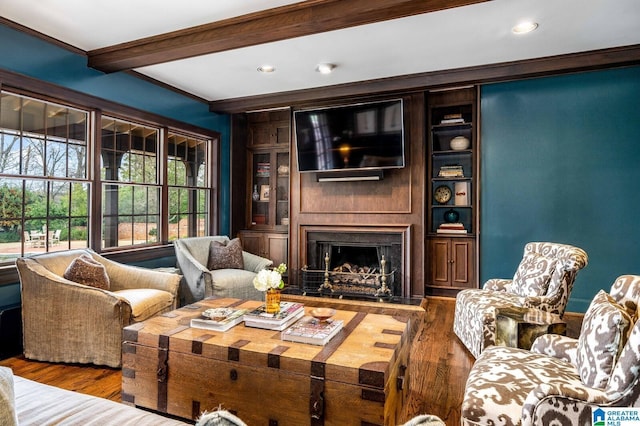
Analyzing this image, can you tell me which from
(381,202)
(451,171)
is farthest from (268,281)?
(451,171)

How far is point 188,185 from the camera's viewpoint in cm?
498

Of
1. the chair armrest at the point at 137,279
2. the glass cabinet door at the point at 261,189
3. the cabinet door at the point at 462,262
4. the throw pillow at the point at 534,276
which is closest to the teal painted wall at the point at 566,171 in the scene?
the cabinet door at the point at 462,262

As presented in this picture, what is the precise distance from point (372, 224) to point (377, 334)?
2814 millimetres

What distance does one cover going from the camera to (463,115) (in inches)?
191

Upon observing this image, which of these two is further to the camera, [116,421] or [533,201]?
[533,201]

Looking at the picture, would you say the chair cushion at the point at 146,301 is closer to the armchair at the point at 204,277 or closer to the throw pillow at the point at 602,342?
the armchair at the point at 204,277

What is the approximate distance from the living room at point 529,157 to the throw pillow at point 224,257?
0.64 meters

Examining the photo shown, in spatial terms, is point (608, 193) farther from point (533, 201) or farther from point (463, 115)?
point (463, 115)

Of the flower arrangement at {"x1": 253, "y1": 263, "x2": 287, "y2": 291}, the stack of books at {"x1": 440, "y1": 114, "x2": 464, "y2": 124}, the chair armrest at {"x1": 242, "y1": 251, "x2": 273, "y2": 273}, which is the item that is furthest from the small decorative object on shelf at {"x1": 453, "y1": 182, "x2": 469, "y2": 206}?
the flower arrangement at {"x1": 253, "y1": 263, "x2": 287, "y2": 291}

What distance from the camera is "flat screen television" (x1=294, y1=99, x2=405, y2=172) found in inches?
176

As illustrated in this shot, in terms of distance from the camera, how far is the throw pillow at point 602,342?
4.47 ft

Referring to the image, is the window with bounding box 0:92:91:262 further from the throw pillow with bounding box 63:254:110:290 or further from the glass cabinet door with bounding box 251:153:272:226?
the glass cabinet door with bounding box 251:153:272:226

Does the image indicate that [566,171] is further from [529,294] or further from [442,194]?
[529,294]

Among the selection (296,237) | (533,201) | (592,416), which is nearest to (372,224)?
(296,237)
